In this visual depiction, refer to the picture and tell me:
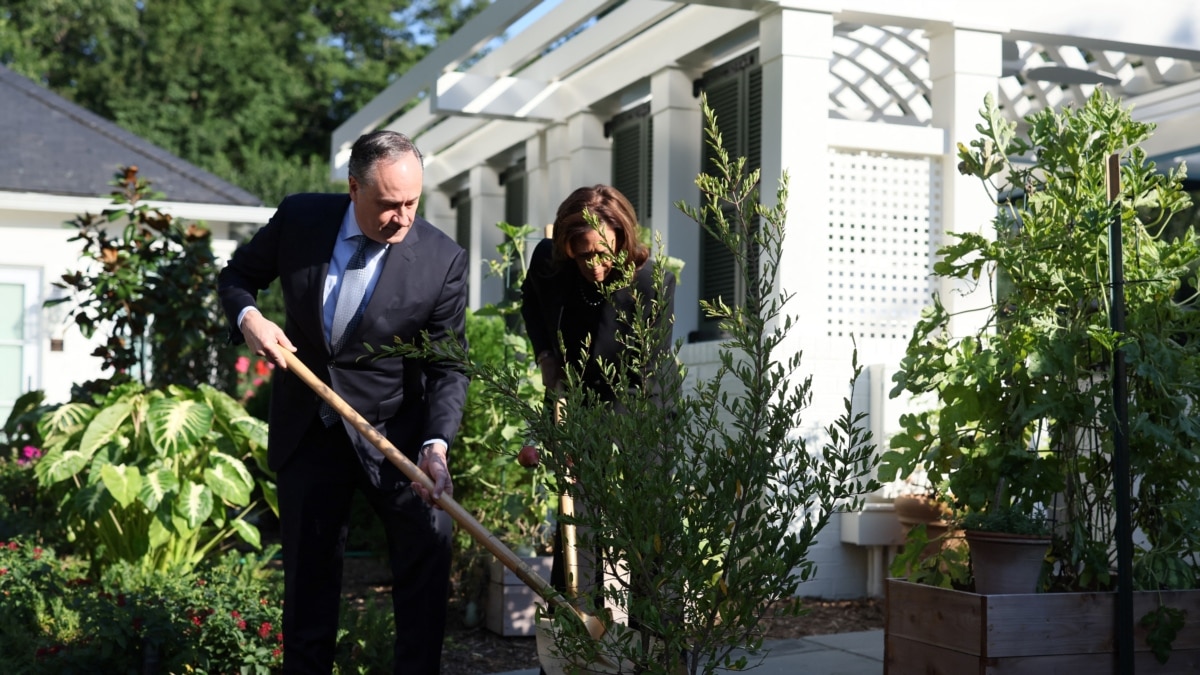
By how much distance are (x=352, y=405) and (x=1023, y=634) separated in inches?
77.2

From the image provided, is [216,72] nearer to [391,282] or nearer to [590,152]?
[590,152]

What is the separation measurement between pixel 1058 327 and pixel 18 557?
4.39 metres

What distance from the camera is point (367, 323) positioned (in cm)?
330

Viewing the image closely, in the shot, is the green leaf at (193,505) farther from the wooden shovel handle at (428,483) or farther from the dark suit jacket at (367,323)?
the wooden shovel handle at (428,483)

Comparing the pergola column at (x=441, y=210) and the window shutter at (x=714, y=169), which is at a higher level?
the pergola column at (x=441, y=210)

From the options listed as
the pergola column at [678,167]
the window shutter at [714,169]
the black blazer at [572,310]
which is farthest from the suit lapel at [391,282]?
the pergola column at [678,167]

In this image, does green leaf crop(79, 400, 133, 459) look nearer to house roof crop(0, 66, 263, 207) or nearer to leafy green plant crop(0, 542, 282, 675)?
leafy green plant crop(0, 542, 282, 675)

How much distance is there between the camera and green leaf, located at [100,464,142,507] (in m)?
5.27

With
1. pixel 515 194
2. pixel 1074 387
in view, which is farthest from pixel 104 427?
pixel 515 194

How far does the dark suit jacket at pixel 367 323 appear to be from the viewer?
130 inches

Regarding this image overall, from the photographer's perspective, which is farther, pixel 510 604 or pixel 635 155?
pixel 635 155

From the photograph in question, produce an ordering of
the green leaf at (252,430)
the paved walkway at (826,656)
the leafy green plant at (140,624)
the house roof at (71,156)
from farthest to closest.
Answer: the house roof at (71,156) < the green leaf at (252,430) < the paved walkway at (826,656) < the leafy green plant at (140,624)

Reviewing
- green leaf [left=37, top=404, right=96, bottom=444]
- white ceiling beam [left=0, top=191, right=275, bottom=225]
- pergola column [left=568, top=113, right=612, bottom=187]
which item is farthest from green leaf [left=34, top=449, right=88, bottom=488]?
white ceiling beam [left=0, top=191, right=275, bottom=225]

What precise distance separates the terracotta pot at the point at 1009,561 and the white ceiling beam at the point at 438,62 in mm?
4399
